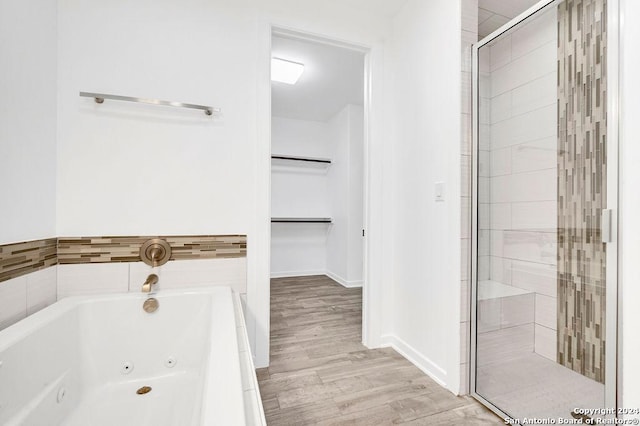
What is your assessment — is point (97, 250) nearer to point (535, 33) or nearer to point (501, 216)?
point (501, 216)

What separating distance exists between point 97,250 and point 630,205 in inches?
92.6

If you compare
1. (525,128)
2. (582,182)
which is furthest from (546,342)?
(525,128)

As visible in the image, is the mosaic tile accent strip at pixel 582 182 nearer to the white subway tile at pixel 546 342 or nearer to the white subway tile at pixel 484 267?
the white subway tile at pixel 546 342

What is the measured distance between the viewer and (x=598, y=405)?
1090mm

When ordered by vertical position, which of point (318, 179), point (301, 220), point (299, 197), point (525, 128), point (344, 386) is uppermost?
point (318, 179)

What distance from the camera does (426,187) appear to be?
179cm

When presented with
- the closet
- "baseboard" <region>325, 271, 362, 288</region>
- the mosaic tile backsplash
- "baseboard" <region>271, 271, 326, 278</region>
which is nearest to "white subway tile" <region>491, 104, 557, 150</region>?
the mosaic tile backsplash

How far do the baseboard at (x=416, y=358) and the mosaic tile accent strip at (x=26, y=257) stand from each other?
2.04 meters

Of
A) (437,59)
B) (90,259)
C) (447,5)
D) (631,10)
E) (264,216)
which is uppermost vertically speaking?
(447,5)

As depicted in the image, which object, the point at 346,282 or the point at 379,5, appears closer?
the point at 379,5

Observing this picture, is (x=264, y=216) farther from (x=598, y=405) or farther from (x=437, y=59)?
(x=598, y=405)

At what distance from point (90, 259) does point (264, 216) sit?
0.96 m

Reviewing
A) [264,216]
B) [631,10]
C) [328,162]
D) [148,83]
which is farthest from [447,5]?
[328,162]

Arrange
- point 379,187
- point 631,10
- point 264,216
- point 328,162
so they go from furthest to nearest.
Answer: point 328,162
point 379,187
point 264,216
point 631,10
